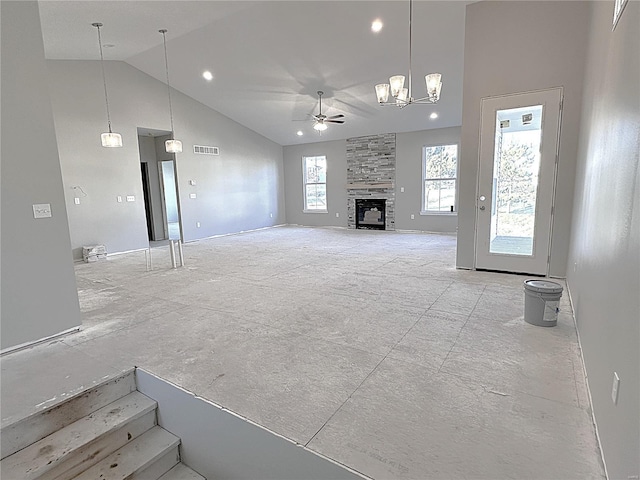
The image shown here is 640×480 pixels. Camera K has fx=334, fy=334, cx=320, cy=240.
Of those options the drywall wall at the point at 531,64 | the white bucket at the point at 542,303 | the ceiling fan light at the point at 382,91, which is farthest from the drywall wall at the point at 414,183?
the white bucket at the point at 542,303

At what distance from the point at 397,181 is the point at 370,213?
123 cm

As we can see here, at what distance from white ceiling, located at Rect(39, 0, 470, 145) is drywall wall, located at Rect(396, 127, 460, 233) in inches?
18.5

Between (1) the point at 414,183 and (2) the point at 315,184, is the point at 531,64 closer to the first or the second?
(1) the point at 414,183

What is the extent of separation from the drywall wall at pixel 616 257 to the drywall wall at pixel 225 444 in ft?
3.51

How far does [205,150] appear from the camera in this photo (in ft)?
27.6

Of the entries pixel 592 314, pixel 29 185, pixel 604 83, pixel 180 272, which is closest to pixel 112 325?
pixel 29 185

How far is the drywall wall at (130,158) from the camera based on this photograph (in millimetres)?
6051

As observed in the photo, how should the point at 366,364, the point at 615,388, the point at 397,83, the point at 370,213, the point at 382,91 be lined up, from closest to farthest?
the point at 615,388, the point at 366,364, the point at 397,83, the point at 382,91, the point at 370,213

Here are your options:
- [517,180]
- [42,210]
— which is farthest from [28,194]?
[517,180]

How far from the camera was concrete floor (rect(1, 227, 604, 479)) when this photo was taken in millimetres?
1598

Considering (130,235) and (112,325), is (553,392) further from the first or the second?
(130,235)

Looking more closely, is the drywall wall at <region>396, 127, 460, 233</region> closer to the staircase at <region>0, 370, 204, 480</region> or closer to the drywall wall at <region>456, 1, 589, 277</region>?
the drywall wall at <region>456, 1, 589, 277</region>

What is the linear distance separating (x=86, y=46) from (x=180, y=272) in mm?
4021

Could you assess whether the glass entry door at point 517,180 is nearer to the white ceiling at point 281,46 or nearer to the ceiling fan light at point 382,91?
the ceiling fan light at point 382,91
